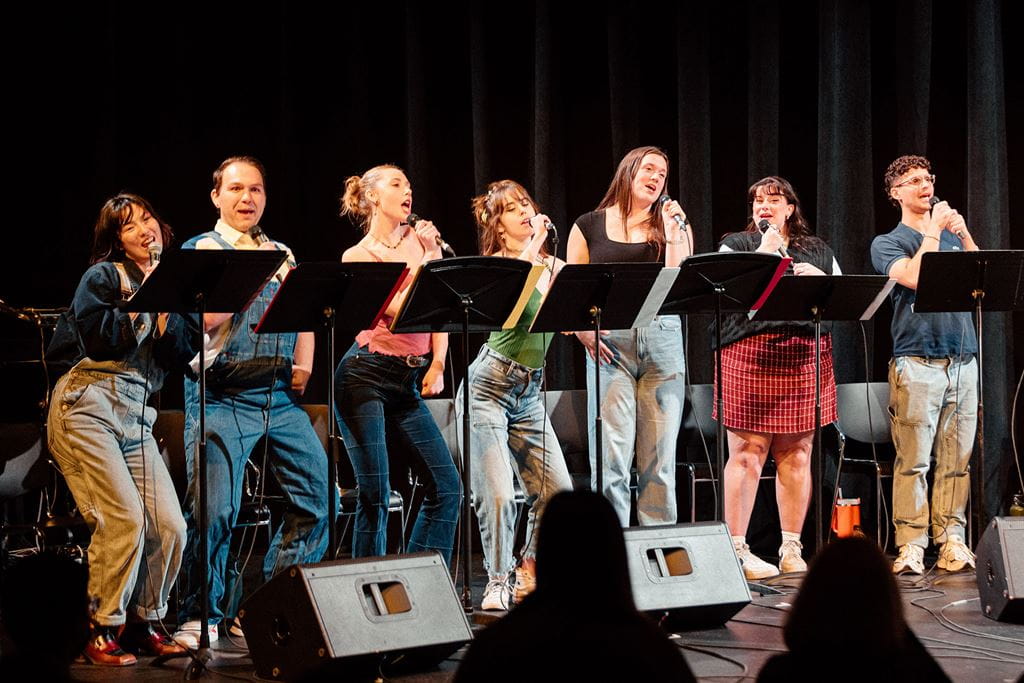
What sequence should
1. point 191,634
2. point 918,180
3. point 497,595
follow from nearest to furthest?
point 191,634 → point 497,595 → point 918,180

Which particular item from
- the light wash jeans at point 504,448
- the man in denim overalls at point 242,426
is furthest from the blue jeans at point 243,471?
the light wash jeans at point 504,448

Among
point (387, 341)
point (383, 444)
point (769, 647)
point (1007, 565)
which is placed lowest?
point (769, 647)

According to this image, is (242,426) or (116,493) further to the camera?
(242,426)

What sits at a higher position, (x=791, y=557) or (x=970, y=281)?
(x=970, y=281)

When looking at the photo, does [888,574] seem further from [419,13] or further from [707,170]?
[419,13]

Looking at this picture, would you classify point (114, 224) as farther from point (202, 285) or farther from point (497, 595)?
point (497, 595)

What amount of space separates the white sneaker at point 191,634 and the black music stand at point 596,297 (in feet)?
5.28

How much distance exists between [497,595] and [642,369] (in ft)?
3.77

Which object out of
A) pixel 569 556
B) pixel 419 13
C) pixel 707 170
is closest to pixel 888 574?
pixel 569 556

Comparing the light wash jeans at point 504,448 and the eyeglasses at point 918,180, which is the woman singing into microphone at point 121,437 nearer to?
the light wash jeans at point 504,448

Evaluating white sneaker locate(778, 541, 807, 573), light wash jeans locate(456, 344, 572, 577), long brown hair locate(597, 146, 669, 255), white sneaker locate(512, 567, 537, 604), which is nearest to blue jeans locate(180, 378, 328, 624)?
light wash jeans locate(456, 344, 572, 577)

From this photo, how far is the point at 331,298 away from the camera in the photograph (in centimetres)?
425

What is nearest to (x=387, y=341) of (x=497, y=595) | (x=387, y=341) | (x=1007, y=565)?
(x=387, y=341)

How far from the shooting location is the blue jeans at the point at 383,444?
484 cm
